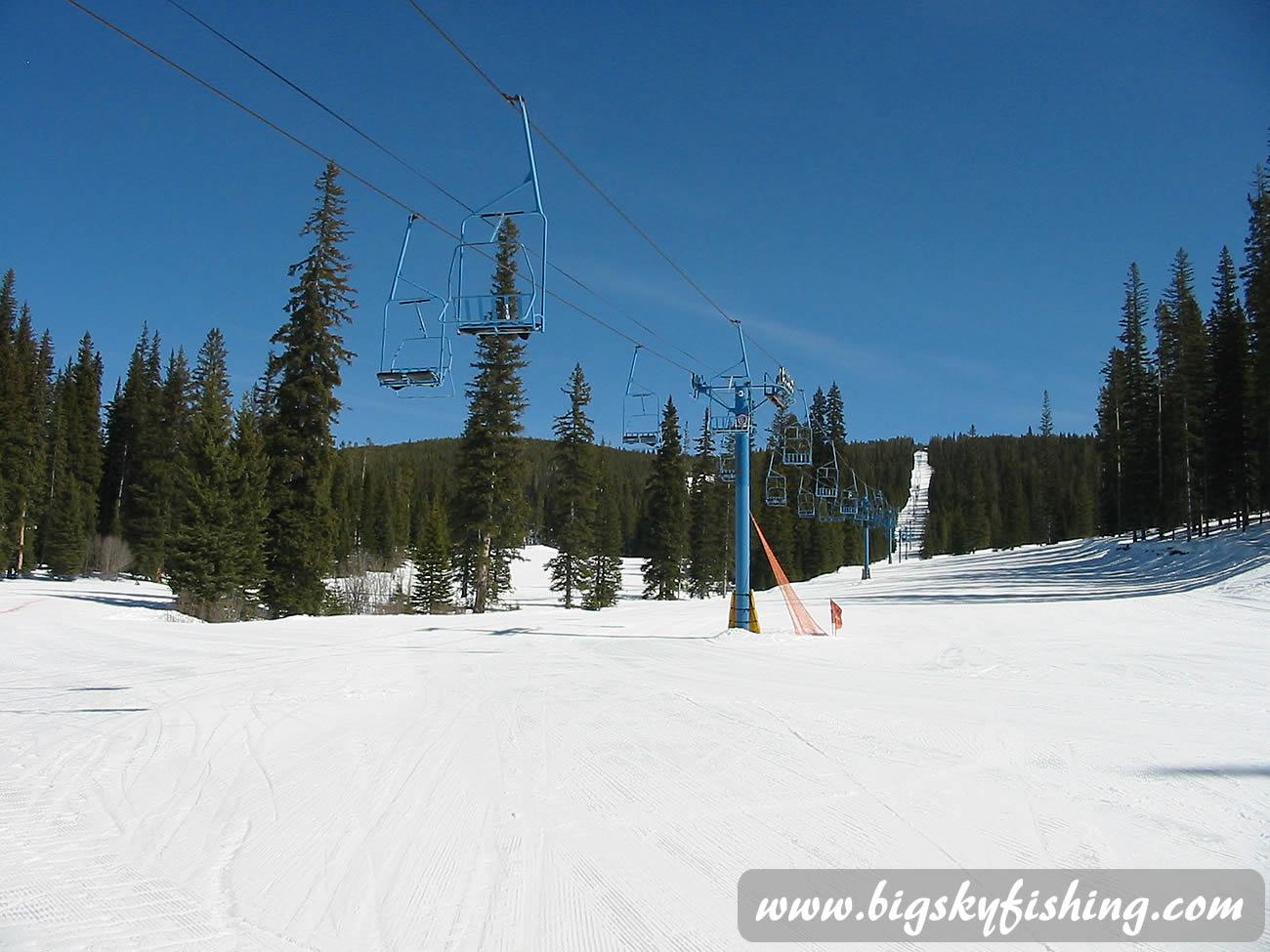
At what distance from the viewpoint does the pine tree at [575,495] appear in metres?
45.1

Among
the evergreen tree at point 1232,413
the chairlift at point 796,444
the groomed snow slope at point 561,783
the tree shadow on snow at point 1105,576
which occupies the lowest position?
the groomed snow slope at point 561,783

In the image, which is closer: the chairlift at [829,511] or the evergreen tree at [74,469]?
the chairlift at [829,511]

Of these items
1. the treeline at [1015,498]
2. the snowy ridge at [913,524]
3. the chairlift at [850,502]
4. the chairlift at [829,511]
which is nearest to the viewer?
the chairlift at [850,502]

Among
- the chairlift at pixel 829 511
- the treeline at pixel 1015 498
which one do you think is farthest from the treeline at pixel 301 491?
the treeline at pixel 1015 498

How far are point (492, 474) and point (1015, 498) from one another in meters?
104

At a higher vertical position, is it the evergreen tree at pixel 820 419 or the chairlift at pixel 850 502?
the evergreen tree at pixel 820 419

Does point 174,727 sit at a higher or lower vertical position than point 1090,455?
lower

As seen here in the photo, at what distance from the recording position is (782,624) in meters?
23.0

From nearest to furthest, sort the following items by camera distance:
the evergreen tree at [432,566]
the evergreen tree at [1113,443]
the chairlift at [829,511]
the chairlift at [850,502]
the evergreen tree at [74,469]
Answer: the evergreen tree at [432,566], the chairlift at [850,502], the chairlift at [829,511], the evergreen tree at [74,469], the evergreen tree at [1113,443]

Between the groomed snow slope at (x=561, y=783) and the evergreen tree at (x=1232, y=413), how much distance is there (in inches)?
1666

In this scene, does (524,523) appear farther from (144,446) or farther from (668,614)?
(144,446)

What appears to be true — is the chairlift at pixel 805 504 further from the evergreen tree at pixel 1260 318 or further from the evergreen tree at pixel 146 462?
the evergreen tree at pixel 146 462

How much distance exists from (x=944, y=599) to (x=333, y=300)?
2571 cm

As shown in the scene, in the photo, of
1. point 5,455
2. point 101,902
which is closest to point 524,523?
point 101,902
